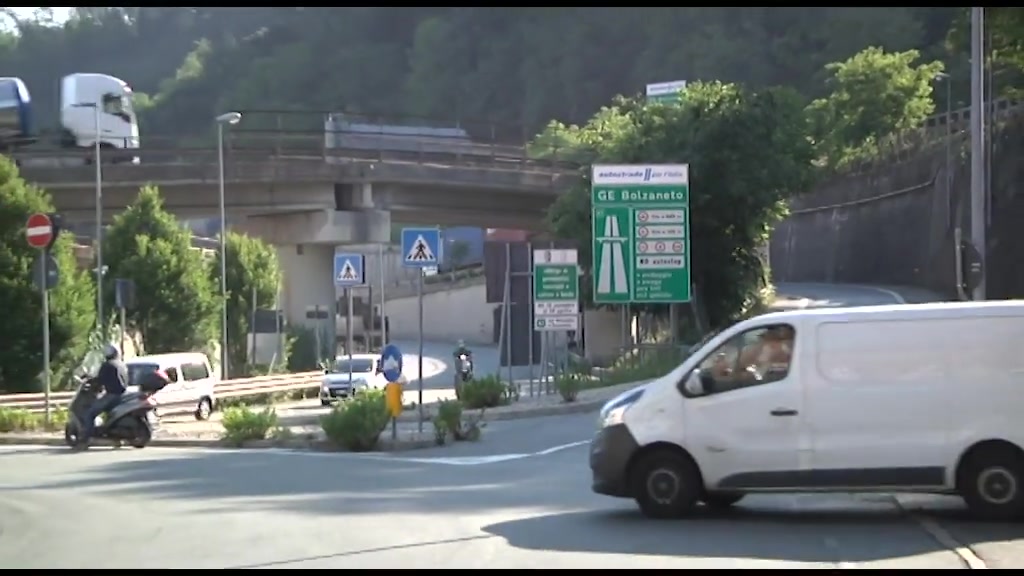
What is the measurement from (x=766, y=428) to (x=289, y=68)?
114813mm

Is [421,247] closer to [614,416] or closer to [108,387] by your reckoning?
[108,387]

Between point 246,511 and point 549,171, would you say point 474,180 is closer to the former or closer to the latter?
point 549,171

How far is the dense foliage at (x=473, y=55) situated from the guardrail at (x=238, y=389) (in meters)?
55.8

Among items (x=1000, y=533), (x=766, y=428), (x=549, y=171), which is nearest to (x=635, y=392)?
(x=766, y=428)

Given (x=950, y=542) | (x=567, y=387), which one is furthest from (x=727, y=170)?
(x=950, y=542)

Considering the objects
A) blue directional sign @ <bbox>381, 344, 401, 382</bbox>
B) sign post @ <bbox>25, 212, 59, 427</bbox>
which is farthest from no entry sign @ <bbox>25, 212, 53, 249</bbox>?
blue directional sign @ <bbox>381, 344, 401, 382</bbox>

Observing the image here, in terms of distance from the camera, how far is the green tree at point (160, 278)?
44.6m

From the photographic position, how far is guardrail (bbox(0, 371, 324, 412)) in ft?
101

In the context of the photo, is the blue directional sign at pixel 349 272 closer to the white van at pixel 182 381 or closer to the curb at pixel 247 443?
the white van at pixel 182 381

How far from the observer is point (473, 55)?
399 ft

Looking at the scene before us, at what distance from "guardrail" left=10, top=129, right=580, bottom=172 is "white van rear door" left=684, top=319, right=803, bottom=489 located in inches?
1599

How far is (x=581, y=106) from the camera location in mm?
A: 115375

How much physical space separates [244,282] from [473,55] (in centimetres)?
6822

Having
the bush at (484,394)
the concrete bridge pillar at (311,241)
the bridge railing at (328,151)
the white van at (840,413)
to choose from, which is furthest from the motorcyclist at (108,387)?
the concrete bridge pillar at (311,241)
